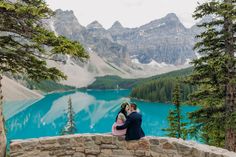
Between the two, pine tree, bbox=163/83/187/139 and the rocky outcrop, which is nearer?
the rocky outcrop

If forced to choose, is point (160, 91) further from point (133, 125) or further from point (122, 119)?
point (133, 125)

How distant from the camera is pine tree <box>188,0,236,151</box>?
716 inches

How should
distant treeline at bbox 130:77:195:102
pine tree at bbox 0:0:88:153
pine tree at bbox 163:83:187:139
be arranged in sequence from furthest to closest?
distant treeline at bbox 130:77:195:102 → pine tree at bbox 163:83:187:139 → pine tree at bbox 0:0:88:153

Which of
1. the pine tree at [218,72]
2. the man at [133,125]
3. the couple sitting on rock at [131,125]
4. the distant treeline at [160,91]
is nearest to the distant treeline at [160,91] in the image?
the distant treeline at [160,91]

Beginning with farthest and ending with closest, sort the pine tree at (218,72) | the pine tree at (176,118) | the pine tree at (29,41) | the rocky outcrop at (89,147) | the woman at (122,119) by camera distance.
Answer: the pine tree at (176,118)
the pine tree at (218,72)
the woman at (122,119)
the rocky outcrop at (89,147)
the pine tree at (29,41)

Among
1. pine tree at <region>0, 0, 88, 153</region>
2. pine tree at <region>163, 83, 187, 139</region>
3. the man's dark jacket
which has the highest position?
pine tree at <region>0, 0, 88, 153</region>

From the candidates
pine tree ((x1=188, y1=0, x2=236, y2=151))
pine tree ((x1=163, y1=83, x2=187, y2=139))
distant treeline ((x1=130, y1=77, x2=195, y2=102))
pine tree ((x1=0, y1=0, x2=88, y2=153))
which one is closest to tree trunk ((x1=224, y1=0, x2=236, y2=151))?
pine tree ((x1=188, y1=0, x2=236, y2=151))

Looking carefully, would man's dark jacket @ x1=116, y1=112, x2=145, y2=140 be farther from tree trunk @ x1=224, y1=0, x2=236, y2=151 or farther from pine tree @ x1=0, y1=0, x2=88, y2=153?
tree trunk @ x1=224, y1=0, x2=236, y2=151

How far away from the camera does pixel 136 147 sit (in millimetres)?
12320

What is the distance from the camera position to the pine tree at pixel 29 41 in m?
11.8

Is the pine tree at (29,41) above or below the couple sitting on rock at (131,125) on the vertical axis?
above

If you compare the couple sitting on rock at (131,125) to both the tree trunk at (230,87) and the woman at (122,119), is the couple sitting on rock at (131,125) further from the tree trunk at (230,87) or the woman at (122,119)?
the tree trunk at (230,87)

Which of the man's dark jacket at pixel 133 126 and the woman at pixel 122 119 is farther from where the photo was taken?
the woman at pixel 122 119

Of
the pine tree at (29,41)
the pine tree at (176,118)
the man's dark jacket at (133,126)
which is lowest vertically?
the pine tree at (176,118)
